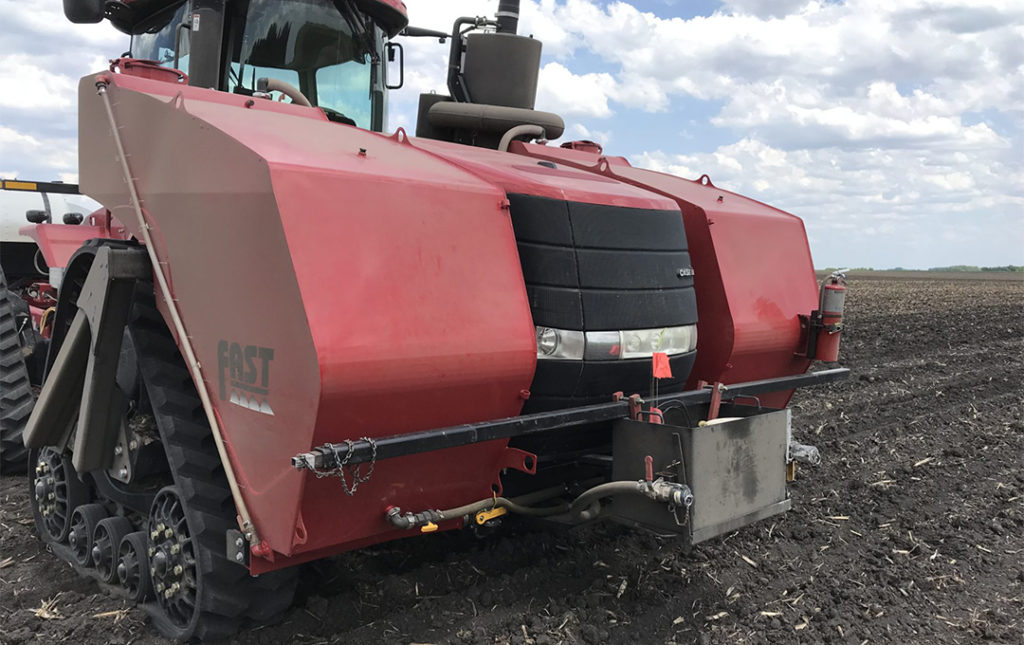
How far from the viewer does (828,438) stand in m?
6.64

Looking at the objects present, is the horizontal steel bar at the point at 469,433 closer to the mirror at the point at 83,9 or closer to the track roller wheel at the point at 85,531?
the track roller wheel at the point at 85,531

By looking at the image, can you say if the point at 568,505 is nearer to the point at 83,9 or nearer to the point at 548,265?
the point at 548,265

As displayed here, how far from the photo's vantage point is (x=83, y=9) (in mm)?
3637

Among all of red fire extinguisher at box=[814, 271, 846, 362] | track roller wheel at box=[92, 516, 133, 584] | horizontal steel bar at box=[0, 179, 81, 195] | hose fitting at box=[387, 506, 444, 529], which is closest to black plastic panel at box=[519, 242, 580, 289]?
hose fitting at box=[387, 506, 444, 529]

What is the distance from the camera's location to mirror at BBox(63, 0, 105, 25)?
363 cm

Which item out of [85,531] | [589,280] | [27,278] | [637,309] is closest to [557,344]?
[589,280]

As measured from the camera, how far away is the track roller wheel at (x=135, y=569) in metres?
3.41

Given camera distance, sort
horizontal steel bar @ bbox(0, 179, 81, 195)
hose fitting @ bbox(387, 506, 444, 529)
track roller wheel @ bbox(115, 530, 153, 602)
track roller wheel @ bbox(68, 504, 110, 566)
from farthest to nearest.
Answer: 1. horizontal steel bar @ bbox(0, 179, 81, 195)
2. track roller wheel @ bbox(68, 504, 110, 566)
3. track roller wheel @ bbox(115, 530, 153, 602)
4. hose fitting @ bbox(387, 506, 444, 529)

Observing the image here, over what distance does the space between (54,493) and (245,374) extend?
6.88ft

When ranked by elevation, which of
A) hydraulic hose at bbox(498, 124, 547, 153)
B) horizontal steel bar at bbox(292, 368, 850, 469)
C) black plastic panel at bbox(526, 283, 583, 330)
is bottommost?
horizontal steel bar at bbox(292, 368, 850, 469)

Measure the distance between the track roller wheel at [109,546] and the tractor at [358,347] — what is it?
0.04 ft

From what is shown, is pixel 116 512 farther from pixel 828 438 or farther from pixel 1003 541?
pixel 828 438

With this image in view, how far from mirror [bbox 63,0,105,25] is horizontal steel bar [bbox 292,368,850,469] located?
2.43 m

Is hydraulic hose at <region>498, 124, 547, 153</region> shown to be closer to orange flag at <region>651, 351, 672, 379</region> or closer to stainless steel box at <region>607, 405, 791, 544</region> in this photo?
orange flag at <region>651, 351, 672, 379</region>
